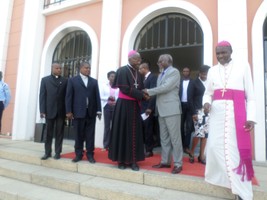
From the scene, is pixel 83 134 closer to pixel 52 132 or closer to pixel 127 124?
pixel 52 132

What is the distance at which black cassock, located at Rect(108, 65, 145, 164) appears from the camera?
4195 mm

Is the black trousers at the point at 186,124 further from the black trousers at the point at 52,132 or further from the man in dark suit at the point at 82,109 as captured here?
the black trousers at the point at 52,132

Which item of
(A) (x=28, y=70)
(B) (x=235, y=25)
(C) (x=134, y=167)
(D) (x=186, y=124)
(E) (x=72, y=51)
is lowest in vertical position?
(C) (x=134, y=167)

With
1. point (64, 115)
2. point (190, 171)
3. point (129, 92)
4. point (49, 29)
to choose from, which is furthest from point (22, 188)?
point (49, 29)

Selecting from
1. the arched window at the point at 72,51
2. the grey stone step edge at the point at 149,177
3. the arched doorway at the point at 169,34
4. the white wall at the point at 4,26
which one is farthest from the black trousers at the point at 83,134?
the white wall at the point at 4,26

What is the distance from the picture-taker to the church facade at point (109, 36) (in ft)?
17.6

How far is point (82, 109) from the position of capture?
4.71 m

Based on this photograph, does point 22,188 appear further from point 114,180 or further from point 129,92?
point 129,92

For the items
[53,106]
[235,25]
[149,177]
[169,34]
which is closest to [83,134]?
[53,106]

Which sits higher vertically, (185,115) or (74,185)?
(185,115)

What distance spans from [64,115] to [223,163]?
324 centimetres

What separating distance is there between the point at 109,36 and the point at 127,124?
3492 millimetres

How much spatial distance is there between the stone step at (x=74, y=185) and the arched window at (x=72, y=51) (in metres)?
4.02

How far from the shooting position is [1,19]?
30.2ft
